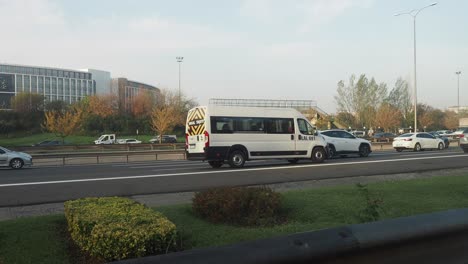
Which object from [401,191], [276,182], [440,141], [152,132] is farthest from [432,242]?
[152,132]

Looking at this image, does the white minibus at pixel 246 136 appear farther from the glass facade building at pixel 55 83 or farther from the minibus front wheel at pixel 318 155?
the glass facade building at pixel 55 83

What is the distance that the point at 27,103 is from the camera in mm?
86688

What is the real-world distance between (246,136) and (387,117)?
5924cm

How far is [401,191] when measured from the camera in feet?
28.4

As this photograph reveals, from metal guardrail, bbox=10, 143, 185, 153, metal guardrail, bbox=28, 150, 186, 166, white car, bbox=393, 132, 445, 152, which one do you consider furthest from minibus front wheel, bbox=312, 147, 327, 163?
metal guardrail, bbox=10, 143, 185, 153

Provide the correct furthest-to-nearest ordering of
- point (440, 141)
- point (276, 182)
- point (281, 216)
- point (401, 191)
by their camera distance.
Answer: point (440, 141), point (276, 182), point (401, 191), point (281, 216)

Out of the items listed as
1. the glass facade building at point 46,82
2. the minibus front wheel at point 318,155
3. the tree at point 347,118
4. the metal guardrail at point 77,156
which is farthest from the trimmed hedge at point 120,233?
the glass facade building at point 46,82

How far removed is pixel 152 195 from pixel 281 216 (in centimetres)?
490

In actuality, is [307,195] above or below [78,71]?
below

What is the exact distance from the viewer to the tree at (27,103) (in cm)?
8506

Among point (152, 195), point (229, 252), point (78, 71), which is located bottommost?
point (152, 195)

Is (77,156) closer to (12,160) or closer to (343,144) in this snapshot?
(12,160)

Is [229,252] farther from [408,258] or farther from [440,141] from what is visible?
[440,141]

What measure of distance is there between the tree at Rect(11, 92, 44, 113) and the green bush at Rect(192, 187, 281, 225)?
283 feet
